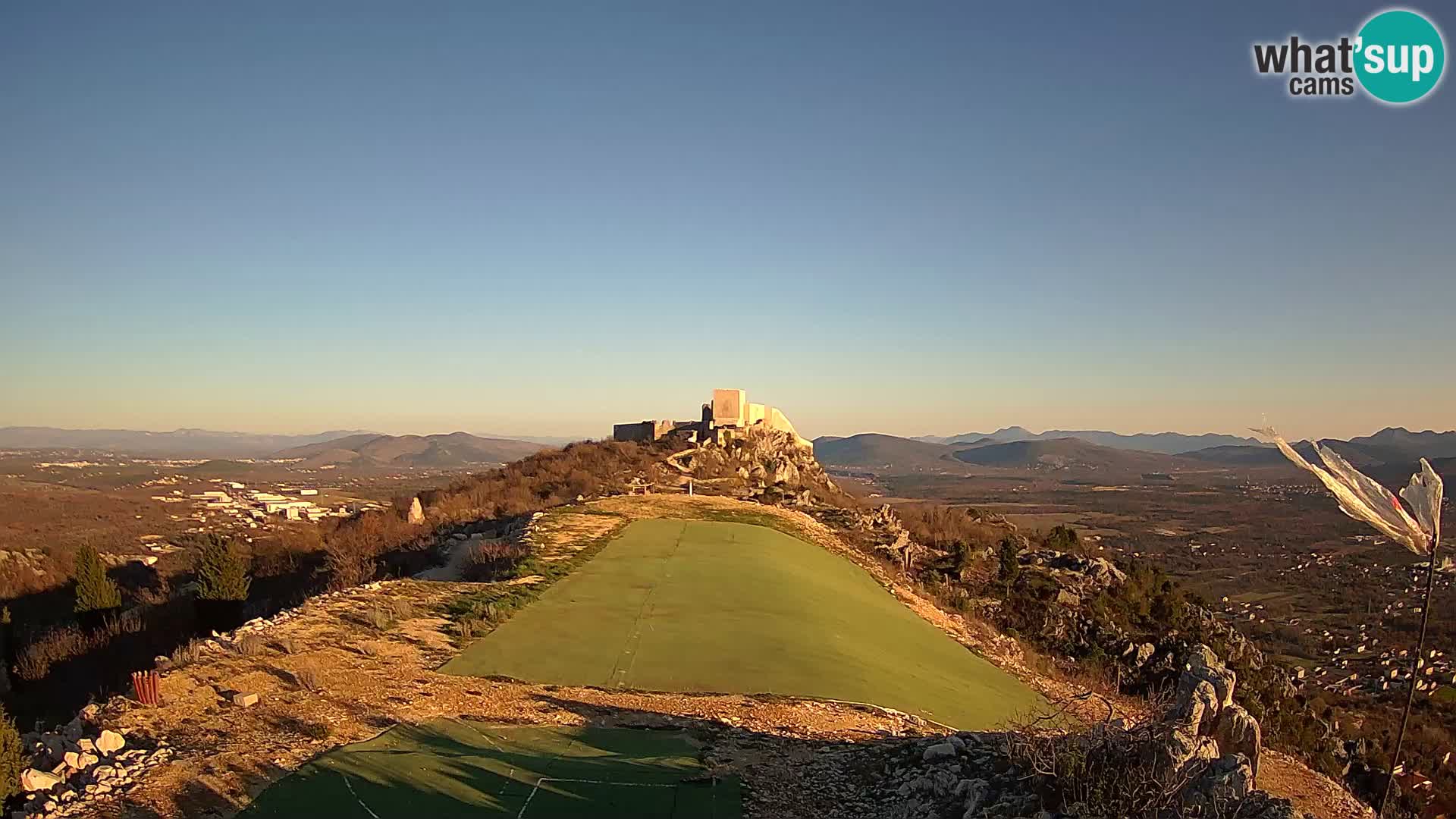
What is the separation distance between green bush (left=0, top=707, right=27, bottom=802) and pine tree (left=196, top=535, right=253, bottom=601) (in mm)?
8564

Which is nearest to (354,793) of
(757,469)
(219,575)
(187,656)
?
(187,656)

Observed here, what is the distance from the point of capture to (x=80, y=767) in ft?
24.0

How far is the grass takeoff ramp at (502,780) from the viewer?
686 cm

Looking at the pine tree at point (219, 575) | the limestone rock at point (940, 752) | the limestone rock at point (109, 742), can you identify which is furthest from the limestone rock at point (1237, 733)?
the pine tree at point (219, 575)

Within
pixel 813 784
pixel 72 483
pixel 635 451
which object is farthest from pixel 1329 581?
pixel 72 483

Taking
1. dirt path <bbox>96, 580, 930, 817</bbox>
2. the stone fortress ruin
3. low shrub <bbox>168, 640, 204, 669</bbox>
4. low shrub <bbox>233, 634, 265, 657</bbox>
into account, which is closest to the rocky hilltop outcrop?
the stone fortress ruin

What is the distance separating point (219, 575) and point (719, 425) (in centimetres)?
3334

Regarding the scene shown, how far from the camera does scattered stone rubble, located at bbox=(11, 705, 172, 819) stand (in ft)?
22.0

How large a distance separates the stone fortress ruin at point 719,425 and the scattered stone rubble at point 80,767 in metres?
36.6

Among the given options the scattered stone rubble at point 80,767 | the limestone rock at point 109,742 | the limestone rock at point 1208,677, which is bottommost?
the scattered stone rubble at point 80,767

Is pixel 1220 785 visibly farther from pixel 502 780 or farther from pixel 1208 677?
pixel 502 780

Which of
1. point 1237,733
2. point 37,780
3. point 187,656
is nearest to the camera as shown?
point 1237,733

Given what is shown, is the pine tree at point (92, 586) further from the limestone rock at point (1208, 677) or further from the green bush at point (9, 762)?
the limestone rock at point (1208, 677)

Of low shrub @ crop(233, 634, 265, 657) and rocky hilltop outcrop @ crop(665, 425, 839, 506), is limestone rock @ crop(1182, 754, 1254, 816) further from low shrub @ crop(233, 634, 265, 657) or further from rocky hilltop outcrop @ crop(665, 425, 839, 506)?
rocky hilltop outcrop @ crop(665, 425, 839, 506)
